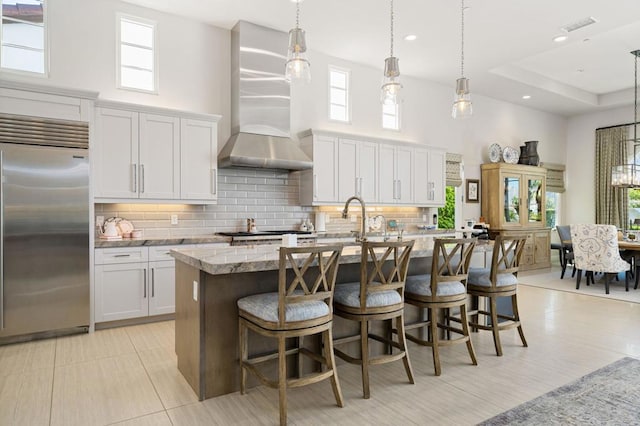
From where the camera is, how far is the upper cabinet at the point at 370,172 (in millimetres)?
5777

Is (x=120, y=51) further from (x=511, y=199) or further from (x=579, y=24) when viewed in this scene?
(x=511, y=199)

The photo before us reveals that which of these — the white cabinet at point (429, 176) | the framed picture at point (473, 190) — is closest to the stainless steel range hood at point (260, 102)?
the white cabinet at point (429, 176)

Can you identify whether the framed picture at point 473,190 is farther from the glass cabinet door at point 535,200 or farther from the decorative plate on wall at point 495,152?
the glass cabinet door at point 535,200

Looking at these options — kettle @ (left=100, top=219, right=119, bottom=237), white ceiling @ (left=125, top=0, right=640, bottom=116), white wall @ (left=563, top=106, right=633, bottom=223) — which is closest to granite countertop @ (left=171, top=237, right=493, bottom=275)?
kettle @ (left=100, top=219, right=119, bottom=237)

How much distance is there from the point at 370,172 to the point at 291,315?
430 cm

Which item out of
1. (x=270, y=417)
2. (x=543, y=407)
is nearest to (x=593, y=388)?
(x=543, y=407)

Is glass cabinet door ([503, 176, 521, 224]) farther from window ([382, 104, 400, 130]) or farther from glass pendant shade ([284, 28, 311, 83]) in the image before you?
glass pendant shade ([284, 28, 311, 83])

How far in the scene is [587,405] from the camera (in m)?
2.53

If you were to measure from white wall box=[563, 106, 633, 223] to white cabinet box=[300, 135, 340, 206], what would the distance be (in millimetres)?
7025

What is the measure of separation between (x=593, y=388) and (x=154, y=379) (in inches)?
122

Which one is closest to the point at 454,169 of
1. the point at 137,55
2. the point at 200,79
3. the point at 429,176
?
the point at 429,176

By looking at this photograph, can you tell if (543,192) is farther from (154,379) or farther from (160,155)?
(154,379)

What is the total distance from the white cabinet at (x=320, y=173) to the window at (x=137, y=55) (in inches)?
85.9

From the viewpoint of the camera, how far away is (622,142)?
8.82m
